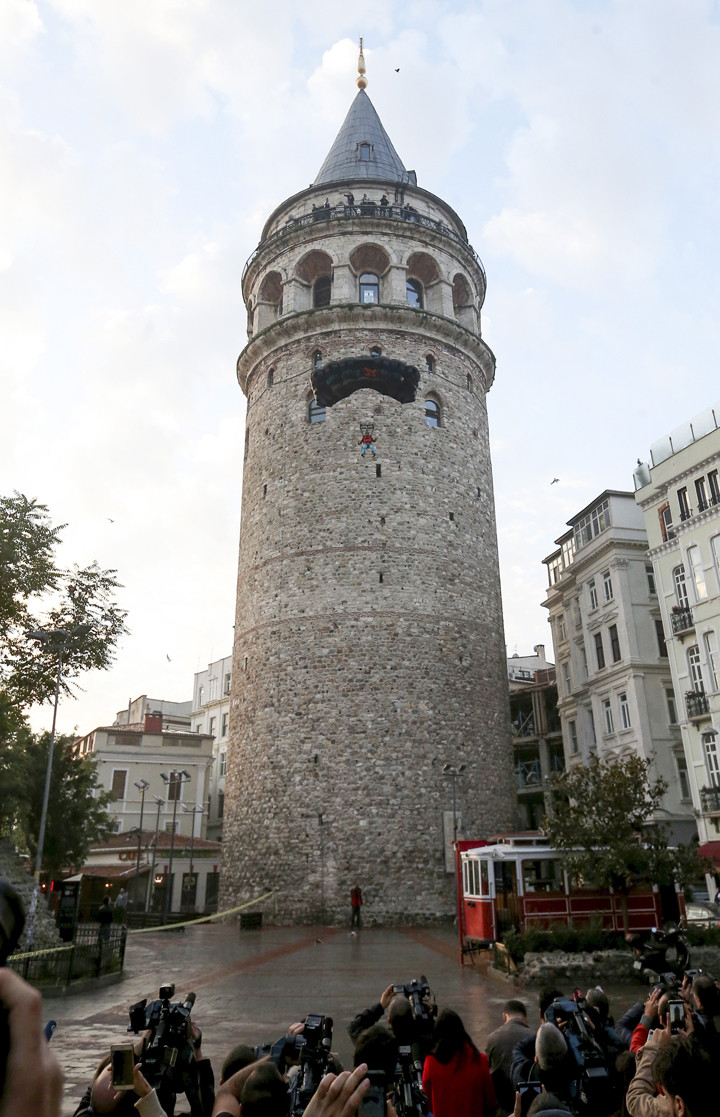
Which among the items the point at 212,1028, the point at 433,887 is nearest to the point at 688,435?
the point at 433,887

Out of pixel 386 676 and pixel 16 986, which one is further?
pixel 386 676

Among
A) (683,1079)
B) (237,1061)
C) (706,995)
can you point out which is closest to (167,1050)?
(237,1061)

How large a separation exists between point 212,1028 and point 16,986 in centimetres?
988

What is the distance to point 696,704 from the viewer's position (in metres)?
26.4

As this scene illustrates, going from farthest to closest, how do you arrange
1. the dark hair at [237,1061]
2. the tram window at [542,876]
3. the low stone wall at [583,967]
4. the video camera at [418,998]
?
1. the tram window at [542,876]
2. the low stone wall at [583,967]
3. the video camera at [418,998]
4. the dark hair at [237,1061]

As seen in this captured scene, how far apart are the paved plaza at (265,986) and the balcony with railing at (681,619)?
12.8m

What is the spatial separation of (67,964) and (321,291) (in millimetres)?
27733

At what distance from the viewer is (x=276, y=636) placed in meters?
28.6

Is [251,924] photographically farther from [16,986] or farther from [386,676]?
[16,986]

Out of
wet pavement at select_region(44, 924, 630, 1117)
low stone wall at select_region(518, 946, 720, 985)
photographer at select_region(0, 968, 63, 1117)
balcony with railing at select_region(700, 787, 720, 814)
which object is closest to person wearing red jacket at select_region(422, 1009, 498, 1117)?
photographer at select_region(0, 968, 63, 1117)

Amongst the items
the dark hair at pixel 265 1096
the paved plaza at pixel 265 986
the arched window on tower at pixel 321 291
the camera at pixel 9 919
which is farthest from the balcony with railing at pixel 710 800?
the camera at pixel 9 919

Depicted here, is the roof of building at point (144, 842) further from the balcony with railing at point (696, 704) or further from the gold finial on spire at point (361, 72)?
the gold finial on spire at point (361, 72)

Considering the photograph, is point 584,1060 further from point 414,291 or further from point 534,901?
point 414,291

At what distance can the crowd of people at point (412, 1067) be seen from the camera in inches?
90.0
